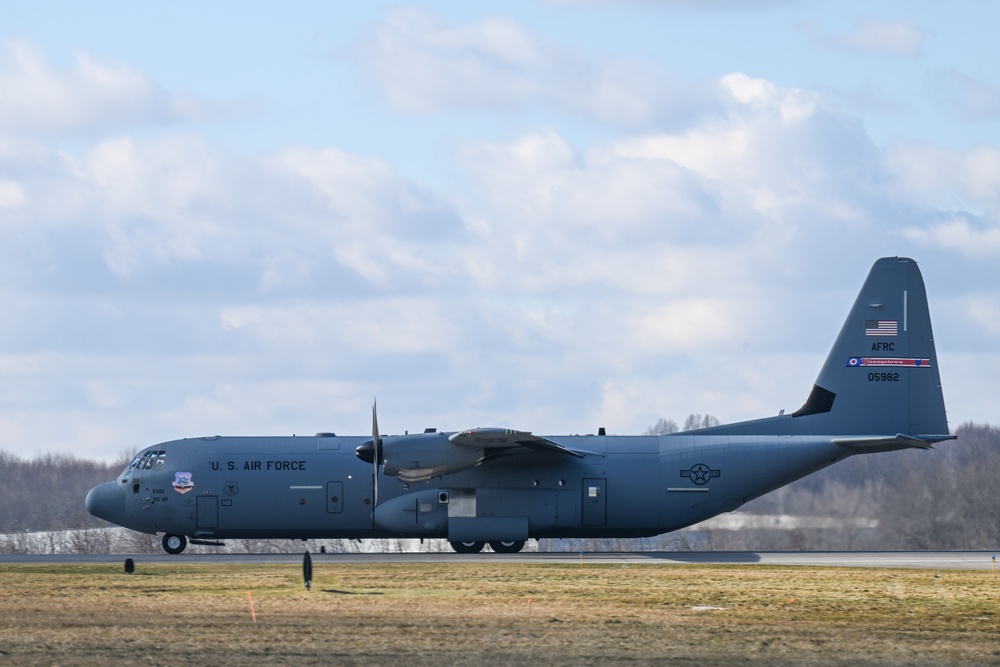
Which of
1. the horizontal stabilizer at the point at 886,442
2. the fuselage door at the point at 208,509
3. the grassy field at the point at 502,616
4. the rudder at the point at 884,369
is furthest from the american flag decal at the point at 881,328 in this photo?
the fuselage door at the point at 208,509

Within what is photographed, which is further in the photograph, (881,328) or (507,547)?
(881,328)

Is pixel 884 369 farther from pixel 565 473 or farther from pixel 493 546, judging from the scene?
pixel 493 546

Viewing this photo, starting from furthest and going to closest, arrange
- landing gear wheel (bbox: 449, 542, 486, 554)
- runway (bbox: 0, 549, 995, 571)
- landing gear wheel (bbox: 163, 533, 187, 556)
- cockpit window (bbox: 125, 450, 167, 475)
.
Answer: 1. landing gear wheel (bbox: 163, 533, 187, 556)
2. cockpit window (bbox: 125, 450, 167, 475)
3. landing gear wheel (bbox: 449, 542, 486, 554)
4. runway (bbox: 0, 549, 995, 571)

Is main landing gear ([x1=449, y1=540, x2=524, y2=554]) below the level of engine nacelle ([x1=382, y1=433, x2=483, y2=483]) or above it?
below

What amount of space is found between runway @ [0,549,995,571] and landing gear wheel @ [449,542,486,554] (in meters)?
0.31

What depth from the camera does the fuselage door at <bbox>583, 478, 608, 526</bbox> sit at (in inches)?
1444

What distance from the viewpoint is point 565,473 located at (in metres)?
36.7

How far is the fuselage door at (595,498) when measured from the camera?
3669cm

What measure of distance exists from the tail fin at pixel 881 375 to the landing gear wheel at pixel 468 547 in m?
7.45

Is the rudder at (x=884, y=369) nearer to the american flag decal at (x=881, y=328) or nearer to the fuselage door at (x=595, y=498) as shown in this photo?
the american flag decal at (x=881, y=328)

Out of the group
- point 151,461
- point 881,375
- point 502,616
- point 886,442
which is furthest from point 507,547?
point 502,616

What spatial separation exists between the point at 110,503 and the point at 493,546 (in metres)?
10.8

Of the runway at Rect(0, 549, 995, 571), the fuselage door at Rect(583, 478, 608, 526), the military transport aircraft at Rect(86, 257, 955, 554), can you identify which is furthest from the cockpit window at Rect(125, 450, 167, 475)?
the fuselage door at Rect(583, 478, 608, 526)

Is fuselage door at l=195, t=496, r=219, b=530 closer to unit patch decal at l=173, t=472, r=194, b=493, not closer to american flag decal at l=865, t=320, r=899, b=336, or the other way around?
unit patch decal at l=173, t=472, r=194, b=493
